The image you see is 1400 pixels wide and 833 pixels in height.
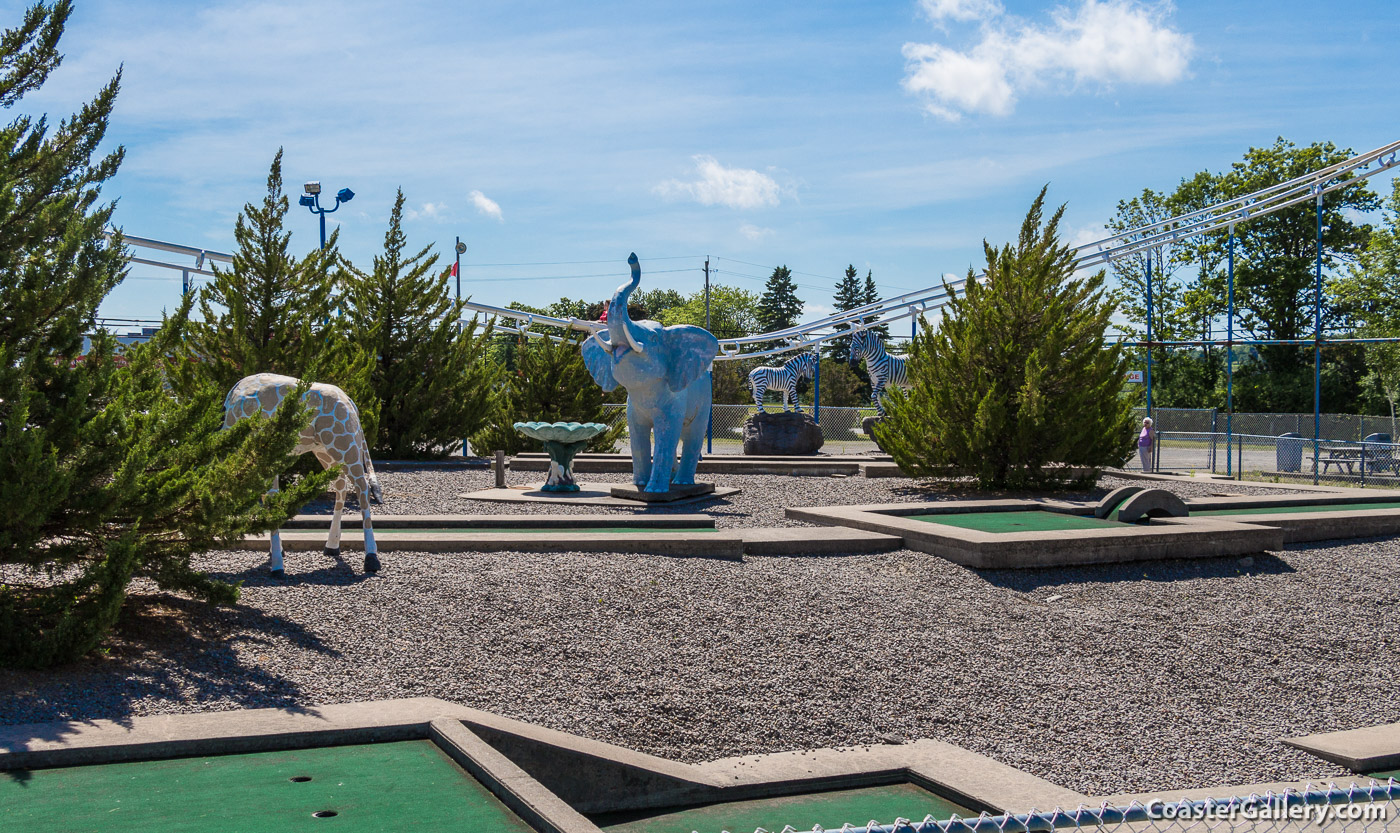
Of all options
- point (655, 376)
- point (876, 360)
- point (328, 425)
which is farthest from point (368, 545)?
point (876, 360)

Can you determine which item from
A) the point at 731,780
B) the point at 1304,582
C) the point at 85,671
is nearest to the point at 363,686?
the point at 85,671

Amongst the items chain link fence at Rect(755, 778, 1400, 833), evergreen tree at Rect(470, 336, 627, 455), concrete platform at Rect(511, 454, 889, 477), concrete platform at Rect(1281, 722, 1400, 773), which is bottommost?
concrete platform at Rect(1281, 722, 1400, 773)

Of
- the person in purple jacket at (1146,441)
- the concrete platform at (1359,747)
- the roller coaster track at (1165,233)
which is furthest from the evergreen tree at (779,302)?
the concrete platform at (1359,747)

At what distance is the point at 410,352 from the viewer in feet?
65.0

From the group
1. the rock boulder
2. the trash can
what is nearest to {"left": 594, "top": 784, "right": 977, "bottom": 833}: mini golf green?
the rock boulder

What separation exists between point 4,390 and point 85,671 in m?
1.43

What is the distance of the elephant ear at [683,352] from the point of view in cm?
1305

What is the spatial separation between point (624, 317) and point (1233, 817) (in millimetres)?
9201

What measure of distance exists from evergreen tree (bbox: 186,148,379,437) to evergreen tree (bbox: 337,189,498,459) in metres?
4.47

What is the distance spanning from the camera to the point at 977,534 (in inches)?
384

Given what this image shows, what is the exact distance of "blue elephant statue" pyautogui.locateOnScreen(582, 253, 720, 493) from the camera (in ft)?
41.8

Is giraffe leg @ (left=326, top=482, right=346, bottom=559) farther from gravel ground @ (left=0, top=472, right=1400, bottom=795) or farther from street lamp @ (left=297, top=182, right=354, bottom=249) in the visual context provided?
street lamp @ (left=297, top=182, right=354, bottom=249)

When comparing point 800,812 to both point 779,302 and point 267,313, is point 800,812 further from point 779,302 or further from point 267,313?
point 779,302

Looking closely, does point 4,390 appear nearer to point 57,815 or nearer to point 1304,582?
point 57,815
